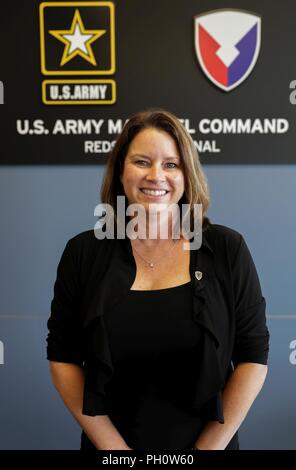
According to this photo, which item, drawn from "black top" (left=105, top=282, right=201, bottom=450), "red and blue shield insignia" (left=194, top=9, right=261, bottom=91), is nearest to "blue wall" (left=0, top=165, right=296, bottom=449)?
"red and blue shield insignia" (left=194, top=9, right=261, bottom=91)

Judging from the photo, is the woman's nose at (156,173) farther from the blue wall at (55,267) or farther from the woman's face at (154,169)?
the blue wall at (55,267)

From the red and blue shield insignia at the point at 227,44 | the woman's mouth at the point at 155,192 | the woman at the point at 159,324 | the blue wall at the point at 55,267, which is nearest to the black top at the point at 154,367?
the woman at the point at 159,324

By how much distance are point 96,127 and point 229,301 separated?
1025mm

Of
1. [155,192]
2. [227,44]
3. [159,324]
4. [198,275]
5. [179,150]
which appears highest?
[227,44]

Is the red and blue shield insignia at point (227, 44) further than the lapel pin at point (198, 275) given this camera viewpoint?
Yes

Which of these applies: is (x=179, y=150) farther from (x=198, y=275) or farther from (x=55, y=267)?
(x=55, y=267)

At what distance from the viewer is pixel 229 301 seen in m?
1.06

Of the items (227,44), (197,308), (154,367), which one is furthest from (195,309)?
(227,44)

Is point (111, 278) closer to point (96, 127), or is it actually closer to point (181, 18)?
point (96, 127)

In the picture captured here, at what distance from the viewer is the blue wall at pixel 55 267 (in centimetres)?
→ 178

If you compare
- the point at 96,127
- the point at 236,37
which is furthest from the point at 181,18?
the point at 96,127

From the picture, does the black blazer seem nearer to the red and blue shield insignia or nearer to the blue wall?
the blue wall

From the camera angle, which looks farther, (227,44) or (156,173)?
(227,44)

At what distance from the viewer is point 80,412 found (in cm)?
114
